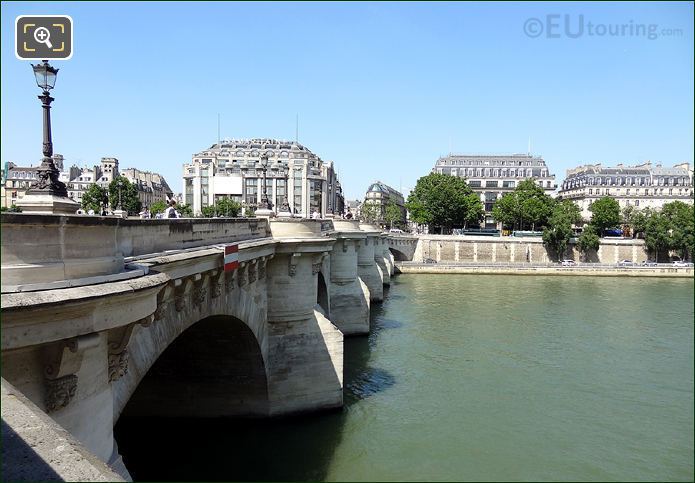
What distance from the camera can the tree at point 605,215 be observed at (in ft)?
288

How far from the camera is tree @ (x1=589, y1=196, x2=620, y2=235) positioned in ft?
288

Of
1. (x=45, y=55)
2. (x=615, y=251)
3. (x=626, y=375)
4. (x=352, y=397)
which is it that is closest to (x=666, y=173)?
(x=615, y=251)

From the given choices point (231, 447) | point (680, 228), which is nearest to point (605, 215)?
point (680, 228)

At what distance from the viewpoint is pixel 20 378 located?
5629mm

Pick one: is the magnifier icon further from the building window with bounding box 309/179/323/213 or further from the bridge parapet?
the building window with bounding box 309/179/323/213

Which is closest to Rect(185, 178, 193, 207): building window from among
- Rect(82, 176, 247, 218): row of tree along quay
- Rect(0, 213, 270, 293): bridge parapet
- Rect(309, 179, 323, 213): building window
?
Rect(309, 179, 323, 213): building window

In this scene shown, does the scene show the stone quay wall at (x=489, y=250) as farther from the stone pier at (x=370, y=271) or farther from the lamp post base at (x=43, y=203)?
the lamp post base at (x=43, y=203)

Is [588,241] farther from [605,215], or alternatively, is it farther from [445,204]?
[445,204]

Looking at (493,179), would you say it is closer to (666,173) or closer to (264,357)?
(666,173)

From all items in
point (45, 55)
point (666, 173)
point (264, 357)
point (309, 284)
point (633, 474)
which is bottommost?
point (633, 474)

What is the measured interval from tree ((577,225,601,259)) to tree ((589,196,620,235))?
6.90m

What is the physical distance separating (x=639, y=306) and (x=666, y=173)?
224ft

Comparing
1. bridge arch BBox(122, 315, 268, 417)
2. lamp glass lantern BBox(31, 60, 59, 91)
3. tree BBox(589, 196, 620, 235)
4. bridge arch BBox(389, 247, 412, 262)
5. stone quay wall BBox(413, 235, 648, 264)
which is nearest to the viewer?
lamp glass lantern BBox(31, 60, 59, 91)

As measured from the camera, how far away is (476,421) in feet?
65.7
